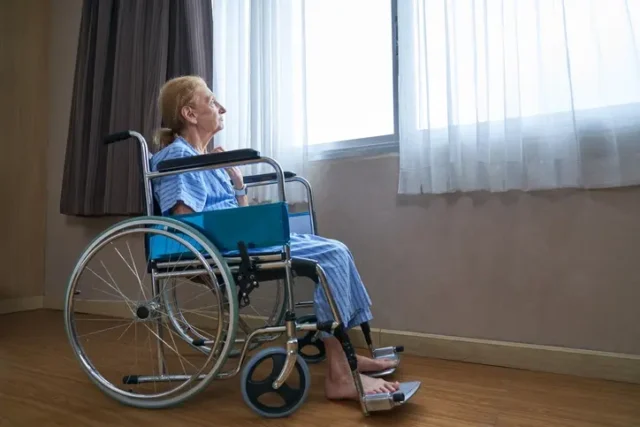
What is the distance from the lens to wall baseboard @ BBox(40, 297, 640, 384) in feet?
4.20

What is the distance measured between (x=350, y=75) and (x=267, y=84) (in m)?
0.35

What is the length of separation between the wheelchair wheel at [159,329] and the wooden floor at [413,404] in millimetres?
61

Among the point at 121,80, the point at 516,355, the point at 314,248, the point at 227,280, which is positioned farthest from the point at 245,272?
the point at 121,80

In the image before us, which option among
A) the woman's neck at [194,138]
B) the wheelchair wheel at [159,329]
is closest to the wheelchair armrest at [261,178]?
the woman's neck at [194,138]

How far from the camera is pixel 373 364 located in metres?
1.31

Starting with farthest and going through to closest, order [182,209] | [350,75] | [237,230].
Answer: [350,75] < [182,209] < [237,230]

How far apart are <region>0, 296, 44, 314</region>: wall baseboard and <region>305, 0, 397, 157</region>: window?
2061 mm

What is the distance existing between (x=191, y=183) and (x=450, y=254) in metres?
0.87

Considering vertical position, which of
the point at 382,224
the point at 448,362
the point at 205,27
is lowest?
the point at 448,362

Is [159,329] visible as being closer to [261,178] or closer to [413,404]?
[261,178]

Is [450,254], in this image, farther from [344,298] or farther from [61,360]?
[61,360]

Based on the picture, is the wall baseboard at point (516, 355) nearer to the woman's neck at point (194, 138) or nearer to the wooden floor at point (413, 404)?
the wooden floor at point (413, 404)

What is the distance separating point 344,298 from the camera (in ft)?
3.85

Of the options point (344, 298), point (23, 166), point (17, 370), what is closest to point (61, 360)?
point (17, 370)
